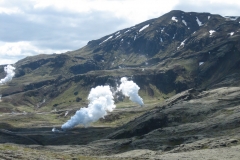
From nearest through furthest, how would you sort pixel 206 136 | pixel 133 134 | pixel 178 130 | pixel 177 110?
pixel 206 136, pixel 178 130, pixel 133 134, pixel 177 110

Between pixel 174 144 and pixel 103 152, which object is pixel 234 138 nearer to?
pixel 174 144

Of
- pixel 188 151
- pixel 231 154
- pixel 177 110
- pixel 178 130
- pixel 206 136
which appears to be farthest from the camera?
pixel 177 110

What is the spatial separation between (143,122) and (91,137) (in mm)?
33554

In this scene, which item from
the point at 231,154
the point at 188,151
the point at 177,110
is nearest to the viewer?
the point at 231,154

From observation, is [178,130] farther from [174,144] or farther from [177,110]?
[177,110]

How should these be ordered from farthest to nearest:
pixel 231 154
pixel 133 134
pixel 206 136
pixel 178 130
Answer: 1. pixel 133 134
2. pixel 178 130
3. pixel 206 136
4. pixel 231 154

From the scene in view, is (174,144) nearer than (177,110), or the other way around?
(174,144)

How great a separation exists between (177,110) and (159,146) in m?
60.4

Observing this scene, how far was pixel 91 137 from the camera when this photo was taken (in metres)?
200

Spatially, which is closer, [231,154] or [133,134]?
[231,154]

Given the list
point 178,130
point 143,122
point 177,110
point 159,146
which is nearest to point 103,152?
point 159,146

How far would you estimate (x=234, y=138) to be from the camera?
398ft

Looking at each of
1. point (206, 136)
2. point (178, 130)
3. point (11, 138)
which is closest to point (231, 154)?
point (206, 136)

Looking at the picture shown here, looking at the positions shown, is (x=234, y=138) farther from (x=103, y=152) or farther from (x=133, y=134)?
(x=133, y=134)
